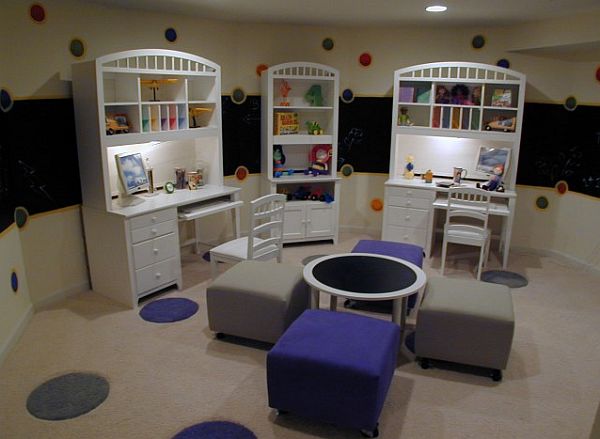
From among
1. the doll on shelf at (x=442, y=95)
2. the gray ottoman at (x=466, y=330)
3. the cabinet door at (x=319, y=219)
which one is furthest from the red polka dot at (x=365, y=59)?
the gray ottoman at (x=466, y=330)

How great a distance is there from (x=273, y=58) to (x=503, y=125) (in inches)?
95.9

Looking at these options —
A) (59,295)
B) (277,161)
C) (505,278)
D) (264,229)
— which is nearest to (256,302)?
(264,229)

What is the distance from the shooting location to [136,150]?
14.9ft

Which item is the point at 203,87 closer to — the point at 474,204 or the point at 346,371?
the point at 474,204

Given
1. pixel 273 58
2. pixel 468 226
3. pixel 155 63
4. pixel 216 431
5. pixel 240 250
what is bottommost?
pixel 216 431

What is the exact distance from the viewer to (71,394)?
9.53 feet

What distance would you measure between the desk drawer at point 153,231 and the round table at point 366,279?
1307 mm

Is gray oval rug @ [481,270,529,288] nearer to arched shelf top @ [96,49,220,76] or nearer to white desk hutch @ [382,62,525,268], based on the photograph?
white desk hutch @ [382,62,525,268]

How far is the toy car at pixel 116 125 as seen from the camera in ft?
12.8

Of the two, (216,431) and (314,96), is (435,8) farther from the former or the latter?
(216,431)

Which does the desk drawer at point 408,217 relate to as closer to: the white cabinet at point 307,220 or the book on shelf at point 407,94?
the white cabinet at point 307,220

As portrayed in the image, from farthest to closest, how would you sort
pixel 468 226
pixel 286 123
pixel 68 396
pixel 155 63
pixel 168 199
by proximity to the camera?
pixel 286 123 < pixel 468 226 < pixel 168 199 < pixel 155 63 < pixel 68 396

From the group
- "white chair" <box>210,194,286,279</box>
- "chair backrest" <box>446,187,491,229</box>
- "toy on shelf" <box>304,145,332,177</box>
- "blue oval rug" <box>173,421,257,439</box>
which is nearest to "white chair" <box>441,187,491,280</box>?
"chair backrest" <box>446,187,491,229</box>

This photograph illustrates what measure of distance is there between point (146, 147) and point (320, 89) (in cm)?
199
